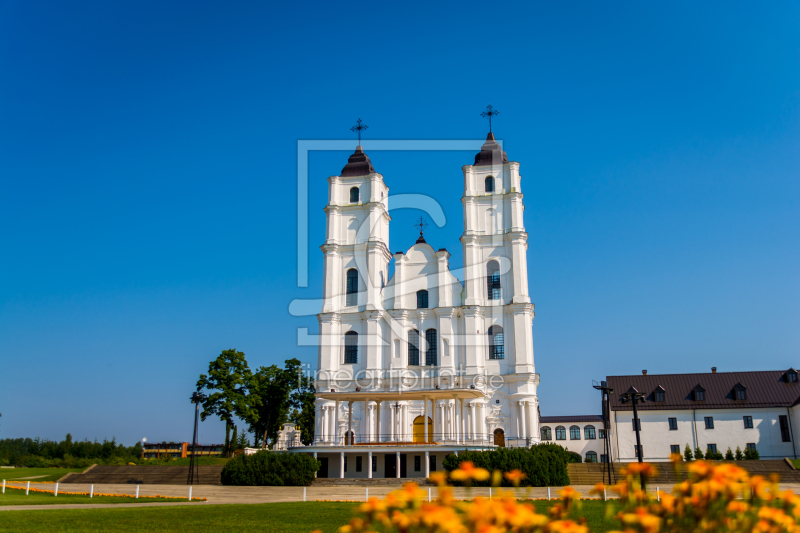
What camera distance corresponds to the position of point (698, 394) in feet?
200

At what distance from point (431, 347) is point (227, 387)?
656 inches

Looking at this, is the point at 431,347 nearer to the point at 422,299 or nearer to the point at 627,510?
the point at 422,299

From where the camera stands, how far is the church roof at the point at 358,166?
59.7 m

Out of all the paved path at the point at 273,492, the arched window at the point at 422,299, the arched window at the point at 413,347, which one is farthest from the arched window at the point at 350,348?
the paved path at the point at 273,492

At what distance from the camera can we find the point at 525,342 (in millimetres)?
52188

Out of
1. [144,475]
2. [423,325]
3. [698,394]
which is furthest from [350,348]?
[698,394]

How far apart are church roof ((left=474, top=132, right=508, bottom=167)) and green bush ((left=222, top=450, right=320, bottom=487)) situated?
101 feet

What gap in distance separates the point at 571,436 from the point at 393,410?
27654mm

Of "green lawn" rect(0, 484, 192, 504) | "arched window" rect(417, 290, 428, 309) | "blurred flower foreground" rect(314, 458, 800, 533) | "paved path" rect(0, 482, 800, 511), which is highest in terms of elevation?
"arched window" rect(417, 290, 428, 309)

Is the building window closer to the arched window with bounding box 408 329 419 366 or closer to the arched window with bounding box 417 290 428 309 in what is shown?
the arched window with bounding box 408 329 419 366

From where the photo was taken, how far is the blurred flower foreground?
3.32 m

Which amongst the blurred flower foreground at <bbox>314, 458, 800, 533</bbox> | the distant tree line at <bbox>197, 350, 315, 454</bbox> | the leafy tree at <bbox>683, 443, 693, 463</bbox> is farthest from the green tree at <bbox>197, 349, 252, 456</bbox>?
the blurred flower foreground at <bbox>314, 458, 800, 533</bbox>

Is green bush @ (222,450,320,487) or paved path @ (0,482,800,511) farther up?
green bush @ (222,450,320,487)

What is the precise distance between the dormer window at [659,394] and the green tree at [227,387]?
3649 cm
